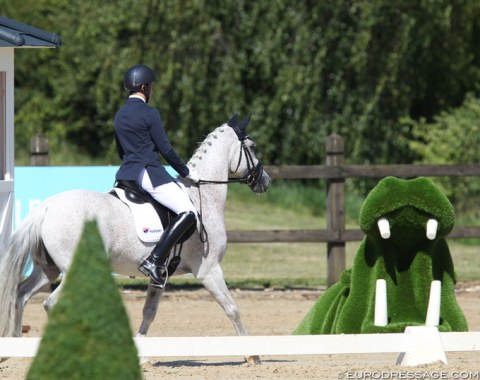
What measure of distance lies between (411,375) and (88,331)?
114 inches

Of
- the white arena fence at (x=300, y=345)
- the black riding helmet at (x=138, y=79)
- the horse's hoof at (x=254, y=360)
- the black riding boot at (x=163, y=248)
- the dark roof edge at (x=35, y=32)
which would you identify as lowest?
the horse's hoof at (x=254, y=360)

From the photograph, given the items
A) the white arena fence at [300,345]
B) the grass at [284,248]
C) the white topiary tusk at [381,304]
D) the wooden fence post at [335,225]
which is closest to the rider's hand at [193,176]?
the white topiary tusk at [381,304]

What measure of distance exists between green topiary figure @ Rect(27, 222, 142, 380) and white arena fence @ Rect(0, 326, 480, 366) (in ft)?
7.43

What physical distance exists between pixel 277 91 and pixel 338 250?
8.90 metres

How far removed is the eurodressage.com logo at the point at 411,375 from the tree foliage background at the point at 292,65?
14.6m

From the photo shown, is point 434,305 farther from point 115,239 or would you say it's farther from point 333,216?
point 333,216

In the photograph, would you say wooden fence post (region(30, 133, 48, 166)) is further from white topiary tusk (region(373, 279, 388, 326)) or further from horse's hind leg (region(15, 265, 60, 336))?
white topiary tusk (region(373, 279, 388, 326))

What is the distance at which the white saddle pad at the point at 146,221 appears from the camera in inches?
317

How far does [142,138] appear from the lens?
811 cm

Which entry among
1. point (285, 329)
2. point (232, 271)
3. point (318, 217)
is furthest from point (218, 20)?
point (285, 329)

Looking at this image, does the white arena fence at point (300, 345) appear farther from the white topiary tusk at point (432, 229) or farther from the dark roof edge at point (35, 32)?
the dark roof edge at point (35, 32)

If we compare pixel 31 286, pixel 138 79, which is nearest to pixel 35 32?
pixel 138 79

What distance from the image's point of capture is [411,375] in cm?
668

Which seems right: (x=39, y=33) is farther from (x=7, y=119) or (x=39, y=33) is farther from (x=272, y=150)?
(x=272, y=150)
